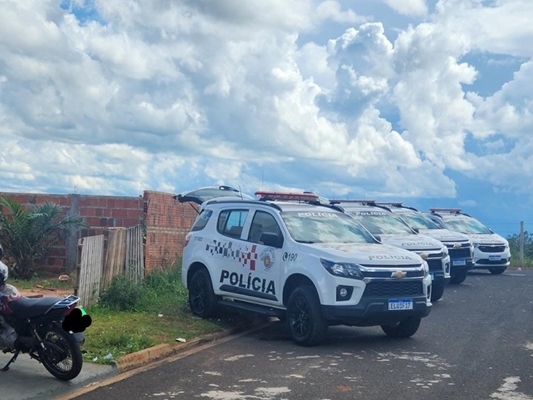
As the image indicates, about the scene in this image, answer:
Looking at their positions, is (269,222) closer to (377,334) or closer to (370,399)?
(377,334)

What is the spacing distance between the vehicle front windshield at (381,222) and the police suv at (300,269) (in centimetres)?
349

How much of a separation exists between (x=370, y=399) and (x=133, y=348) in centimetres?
347

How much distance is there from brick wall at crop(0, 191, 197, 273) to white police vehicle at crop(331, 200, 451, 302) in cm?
404

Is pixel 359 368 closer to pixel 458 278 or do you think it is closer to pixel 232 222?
pixel 232 222

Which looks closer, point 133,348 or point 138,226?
point 133,348

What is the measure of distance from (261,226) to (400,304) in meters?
2.66

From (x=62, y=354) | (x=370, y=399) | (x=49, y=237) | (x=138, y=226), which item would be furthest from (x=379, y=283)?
(x=49, y=237)

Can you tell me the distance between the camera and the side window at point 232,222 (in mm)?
13023

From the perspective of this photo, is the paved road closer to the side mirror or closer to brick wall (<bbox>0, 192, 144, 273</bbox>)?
the side mirror

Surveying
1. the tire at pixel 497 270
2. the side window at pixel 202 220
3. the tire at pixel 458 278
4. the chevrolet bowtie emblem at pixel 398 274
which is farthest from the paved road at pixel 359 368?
the tire at pixel 497 270

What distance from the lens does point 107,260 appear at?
555 inches

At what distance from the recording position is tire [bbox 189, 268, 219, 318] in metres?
13.2

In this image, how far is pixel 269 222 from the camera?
1251 cm

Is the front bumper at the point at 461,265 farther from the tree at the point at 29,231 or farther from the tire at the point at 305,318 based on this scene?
the tire at the point at 305,318
